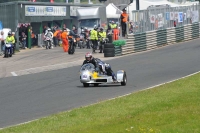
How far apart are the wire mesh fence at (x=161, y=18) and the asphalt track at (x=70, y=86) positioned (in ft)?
11.3

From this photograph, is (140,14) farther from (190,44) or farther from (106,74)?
(106,74)

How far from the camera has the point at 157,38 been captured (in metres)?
36.0

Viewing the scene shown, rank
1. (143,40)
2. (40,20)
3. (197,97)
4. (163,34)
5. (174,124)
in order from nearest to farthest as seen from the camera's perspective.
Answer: (174,124), (197,97), (143,40), (163,34), (40,20)

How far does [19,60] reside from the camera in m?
32.8

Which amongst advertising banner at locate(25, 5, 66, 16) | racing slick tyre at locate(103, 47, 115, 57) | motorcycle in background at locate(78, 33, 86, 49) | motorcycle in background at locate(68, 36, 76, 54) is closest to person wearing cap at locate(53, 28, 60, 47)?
advertising banner at locate(25, 5, 66, 16)

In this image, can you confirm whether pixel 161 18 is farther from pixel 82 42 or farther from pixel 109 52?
pixel 82 42

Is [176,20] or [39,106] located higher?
[176,20]

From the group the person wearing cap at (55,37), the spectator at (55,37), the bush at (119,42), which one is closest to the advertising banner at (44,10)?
the person wearing cap at (55,37)

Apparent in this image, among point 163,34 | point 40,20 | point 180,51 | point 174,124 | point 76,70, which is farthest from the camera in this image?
point 40,20

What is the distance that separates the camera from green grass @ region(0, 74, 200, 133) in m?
9.56

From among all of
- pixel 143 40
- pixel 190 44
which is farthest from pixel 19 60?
pixel 190 44

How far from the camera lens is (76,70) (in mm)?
25266

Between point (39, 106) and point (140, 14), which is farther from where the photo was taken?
point (140, 14)

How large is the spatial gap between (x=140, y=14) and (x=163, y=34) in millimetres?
3183
